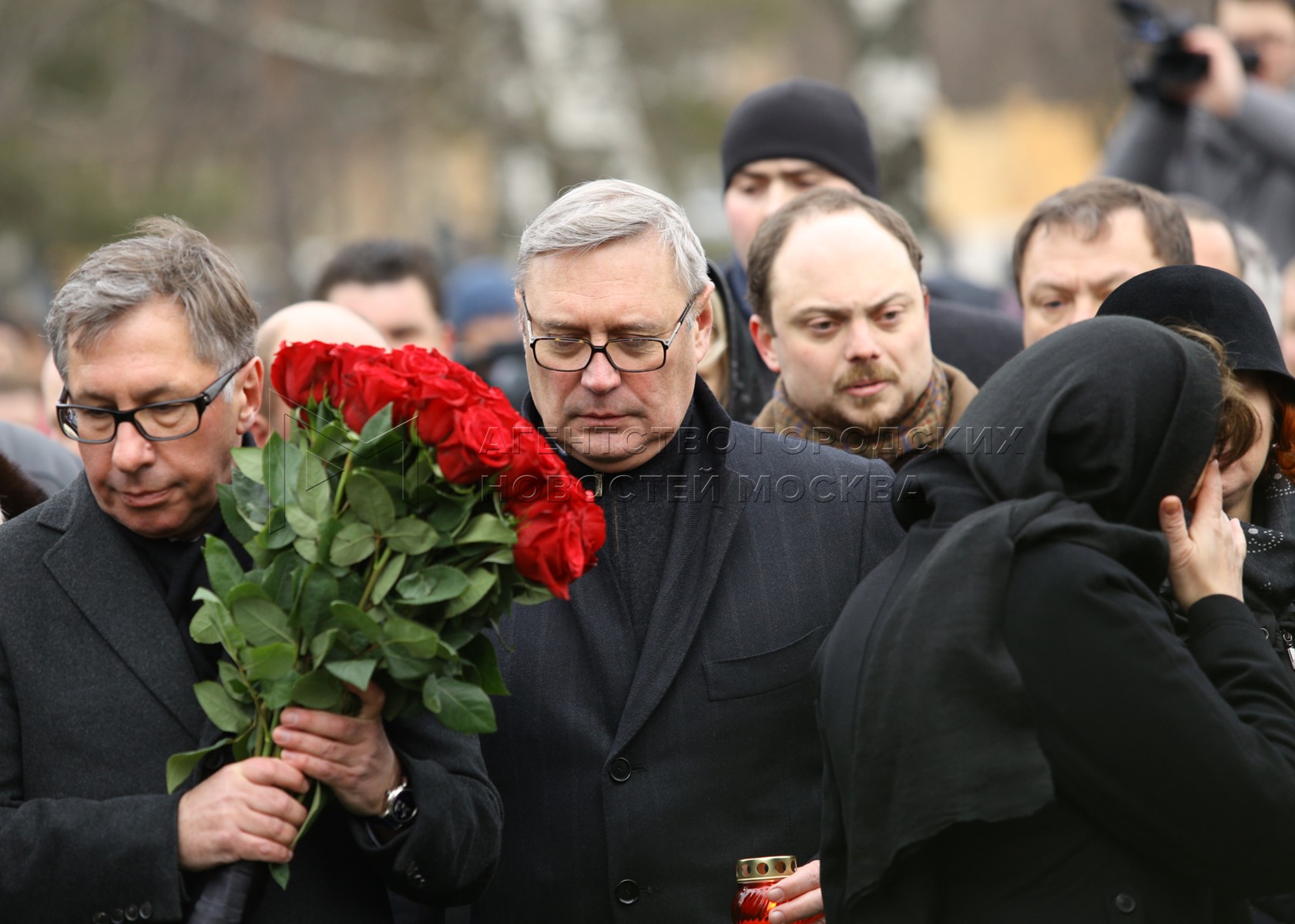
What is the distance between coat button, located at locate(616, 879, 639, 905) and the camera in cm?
305

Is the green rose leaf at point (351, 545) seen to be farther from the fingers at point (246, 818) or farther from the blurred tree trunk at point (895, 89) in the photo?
the blurred tree trunk at point (895, 89)

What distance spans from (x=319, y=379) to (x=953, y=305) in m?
3.03

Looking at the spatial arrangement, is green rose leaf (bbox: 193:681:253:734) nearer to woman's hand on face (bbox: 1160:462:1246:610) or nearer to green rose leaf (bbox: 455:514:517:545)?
green rose leaf (bbox: 455:514:517:545)

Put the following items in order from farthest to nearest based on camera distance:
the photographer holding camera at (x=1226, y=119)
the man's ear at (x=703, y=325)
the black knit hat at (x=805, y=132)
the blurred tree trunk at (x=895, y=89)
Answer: the blurred tree trunk at (x=895, y=89) < the photographer holding camera at (x=1226, y=119) < the black knit hat at (x=805, y=132) < the man's ear at (x=703, y=325)

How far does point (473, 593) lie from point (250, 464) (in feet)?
1.66

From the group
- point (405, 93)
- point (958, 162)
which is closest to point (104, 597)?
point (405, 93)

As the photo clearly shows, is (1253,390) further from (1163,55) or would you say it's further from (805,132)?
(1163,55)

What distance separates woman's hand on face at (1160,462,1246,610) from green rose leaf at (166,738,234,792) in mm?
1744

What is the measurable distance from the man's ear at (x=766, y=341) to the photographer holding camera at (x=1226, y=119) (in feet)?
7.83

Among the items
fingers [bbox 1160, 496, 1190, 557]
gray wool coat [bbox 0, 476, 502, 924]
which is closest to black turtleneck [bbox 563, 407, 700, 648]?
gray wool coat [bbox 0, 476, 502, 924]

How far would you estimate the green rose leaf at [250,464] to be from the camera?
2715 millimetres

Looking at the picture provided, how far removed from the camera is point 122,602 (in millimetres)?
3004

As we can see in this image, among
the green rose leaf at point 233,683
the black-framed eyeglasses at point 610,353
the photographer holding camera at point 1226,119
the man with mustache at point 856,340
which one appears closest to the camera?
the green rose leaf at point 233,683

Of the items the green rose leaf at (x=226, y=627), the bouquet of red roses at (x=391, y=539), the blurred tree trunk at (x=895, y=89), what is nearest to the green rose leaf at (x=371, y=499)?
the bouquet of red roses at (x=391, y=539)
